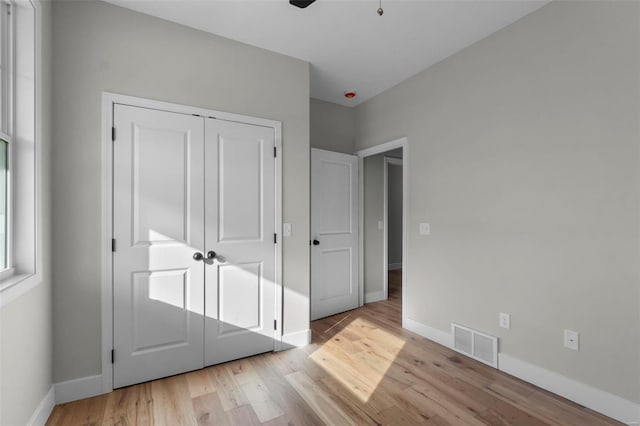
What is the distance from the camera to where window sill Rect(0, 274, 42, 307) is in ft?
4.43

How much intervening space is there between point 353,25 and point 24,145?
234 centimetres

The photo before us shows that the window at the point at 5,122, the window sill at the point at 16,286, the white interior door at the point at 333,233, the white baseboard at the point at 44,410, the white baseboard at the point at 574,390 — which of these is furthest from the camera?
the white interior door at the point at 333,233

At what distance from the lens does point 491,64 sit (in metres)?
2.58

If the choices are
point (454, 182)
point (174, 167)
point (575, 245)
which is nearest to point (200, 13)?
point (174, 167)

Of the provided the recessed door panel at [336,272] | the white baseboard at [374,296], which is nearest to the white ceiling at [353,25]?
the recessed door panel at [336,272]

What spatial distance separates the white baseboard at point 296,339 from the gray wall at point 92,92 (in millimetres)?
1422

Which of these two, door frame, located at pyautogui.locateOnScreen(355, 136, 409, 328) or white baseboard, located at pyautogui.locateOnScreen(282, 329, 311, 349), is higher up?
door frame, located at pyautogui.locateOnScreen(355, 136, 409, 328)

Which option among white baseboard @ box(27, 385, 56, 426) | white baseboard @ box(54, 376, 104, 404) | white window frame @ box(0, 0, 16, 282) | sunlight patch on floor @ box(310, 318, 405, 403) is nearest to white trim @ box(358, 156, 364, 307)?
sunlight patch on floor @ box(310, 318, 405, 403)

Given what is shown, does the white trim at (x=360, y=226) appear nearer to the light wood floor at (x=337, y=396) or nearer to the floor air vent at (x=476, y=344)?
the light wood floor at (x=337, y=396)

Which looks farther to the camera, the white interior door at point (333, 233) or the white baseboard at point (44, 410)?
the white interior door at point (333, 233)

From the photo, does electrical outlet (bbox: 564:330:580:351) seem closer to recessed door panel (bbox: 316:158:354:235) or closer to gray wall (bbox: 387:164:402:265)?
recessed door panel (bbox: 316:158:354:235)

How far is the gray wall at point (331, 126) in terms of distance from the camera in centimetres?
395

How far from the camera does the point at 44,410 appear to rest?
182cm

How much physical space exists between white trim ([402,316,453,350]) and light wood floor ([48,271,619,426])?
4.6 inches
